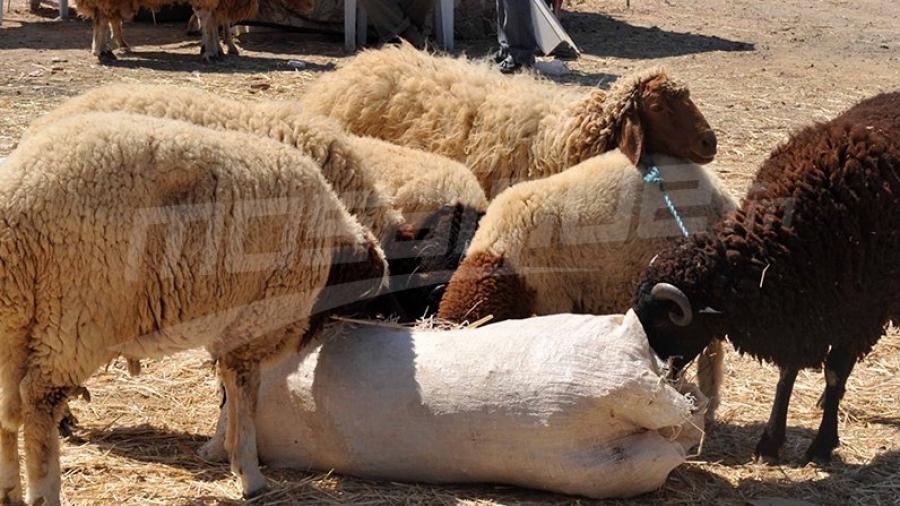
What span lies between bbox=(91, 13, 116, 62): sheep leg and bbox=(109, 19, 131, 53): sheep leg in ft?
1.43

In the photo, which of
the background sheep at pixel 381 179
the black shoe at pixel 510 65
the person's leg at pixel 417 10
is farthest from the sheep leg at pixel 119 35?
the background sheep at pixel 381 179

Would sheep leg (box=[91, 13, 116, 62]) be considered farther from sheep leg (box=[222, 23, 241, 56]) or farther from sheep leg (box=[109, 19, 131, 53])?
sheep leg (box=[222, 23, 241, 56])

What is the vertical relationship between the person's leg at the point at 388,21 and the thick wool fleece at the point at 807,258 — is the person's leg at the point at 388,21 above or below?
above

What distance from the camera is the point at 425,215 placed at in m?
5.80

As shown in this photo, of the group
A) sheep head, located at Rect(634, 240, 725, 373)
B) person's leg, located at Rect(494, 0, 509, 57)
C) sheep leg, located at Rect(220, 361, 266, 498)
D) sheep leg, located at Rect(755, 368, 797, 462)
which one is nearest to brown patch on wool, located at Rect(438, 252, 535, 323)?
sheep head, located at Rect(634, 240, 725, 373)

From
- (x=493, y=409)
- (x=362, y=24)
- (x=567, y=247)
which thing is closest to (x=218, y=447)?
(x=493, y=409)

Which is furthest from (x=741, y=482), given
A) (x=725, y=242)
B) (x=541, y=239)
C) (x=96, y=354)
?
(x=96, y=354)

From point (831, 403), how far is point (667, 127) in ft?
5.50

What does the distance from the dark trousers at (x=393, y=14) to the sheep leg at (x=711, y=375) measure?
10.4 meters

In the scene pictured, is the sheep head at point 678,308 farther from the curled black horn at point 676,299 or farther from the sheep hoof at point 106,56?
the sheep hoof at point 106,56

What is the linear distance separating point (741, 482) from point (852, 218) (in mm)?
1229

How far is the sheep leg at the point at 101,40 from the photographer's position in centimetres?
1340

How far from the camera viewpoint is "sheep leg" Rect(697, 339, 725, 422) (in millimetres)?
5703

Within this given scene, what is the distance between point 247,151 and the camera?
4555 millimetres
